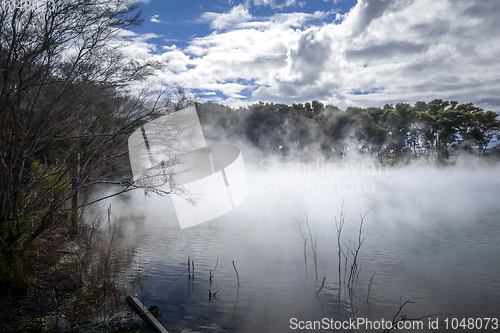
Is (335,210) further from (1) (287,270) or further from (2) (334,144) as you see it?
(2) (334,144)

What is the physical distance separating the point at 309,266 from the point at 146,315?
428 centimetres

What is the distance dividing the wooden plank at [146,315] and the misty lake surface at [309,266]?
1.54 ft

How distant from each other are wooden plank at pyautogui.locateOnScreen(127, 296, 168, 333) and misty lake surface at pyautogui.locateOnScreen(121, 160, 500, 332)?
1.54 ft

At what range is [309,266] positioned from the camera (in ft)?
26.9

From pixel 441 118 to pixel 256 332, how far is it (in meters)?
37.4

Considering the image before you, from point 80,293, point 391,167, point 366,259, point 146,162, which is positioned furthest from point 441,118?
point 80,293

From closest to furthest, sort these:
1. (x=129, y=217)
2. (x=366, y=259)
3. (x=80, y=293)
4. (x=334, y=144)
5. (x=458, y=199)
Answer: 1. (x=80, y=293)
2. (x=366, y=259)
3. (x=129, y=217)
4. (x=458, y=199)
5. (x=334, y=144)

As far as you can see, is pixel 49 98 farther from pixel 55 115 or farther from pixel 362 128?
pixel 362 128

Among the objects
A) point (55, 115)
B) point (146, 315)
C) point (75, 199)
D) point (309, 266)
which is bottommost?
point (309, 266)

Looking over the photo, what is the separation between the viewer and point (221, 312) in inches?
230

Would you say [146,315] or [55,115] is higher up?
[55,115]

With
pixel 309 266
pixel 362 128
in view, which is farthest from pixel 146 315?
pixel 362 128

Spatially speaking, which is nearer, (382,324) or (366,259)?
(382,324)

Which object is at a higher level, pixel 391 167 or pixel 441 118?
pixel 441 118
